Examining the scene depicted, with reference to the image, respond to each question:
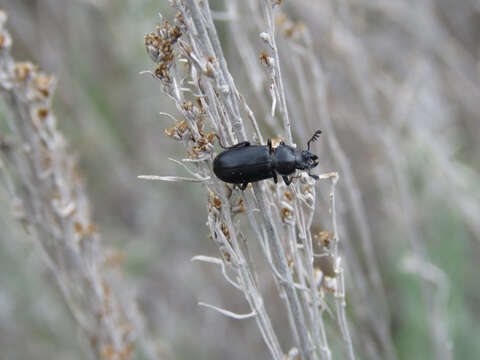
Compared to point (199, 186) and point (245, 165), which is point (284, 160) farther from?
point (199, 186)

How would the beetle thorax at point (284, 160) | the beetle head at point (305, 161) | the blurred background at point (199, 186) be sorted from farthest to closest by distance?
1. the blurred background at point (199, 186)
2. the beetle head at point (305, 161)
3. the beetle thorax at point (284, 160)

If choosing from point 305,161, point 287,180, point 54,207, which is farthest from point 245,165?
point 54,207

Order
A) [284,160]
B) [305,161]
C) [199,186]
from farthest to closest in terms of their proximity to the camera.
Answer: [199,186], [305,161], [284,160]

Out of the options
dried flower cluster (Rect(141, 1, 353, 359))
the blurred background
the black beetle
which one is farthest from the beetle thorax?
the blurred background

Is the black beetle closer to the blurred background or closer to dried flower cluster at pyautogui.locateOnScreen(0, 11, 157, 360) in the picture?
dried flower cluster at pyautogui.locateOnScreen(0, 11, 157, 360)

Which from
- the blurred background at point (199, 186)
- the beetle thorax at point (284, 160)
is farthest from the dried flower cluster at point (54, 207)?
the blurred background at point (199, 186)

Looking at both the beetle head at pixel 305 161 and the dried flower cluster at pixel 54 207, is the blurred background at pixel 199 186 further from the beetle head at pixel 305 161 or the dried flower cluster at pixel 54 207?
the dried flower cluster at pixel 54 207
